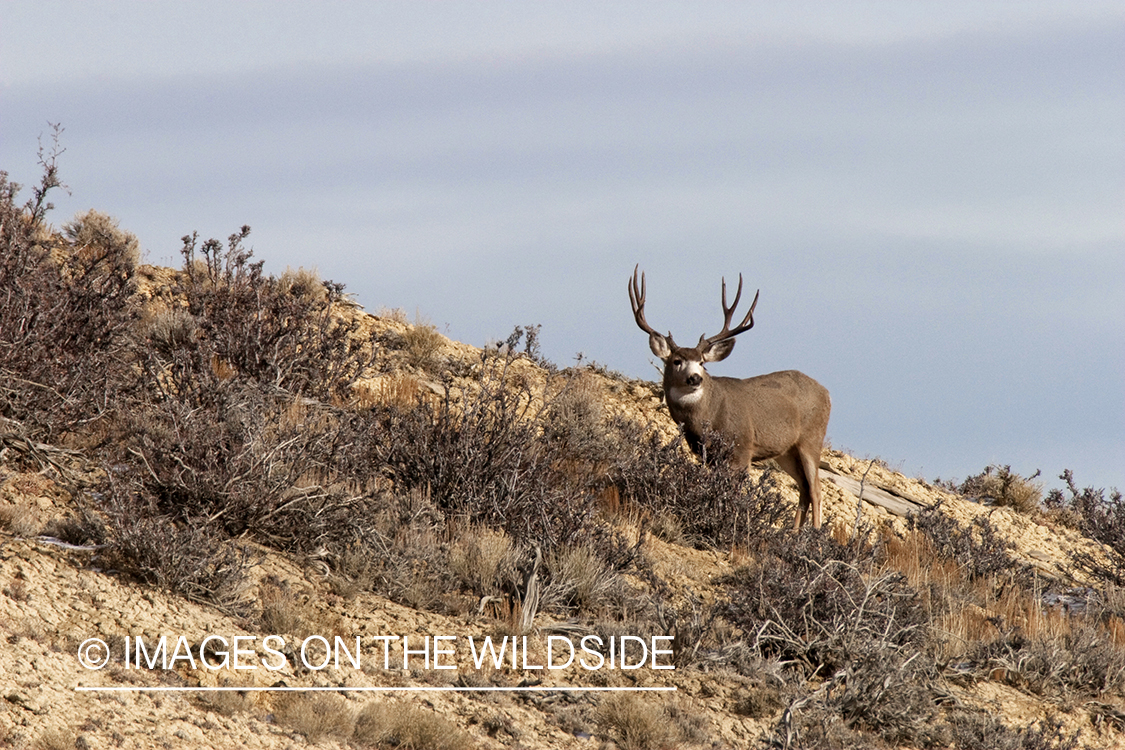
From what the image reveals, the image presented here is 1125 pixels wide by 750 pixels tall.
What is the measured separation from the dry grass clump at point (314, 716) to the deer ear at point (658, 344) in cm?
745

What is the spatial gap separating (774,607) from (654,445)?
143 inches

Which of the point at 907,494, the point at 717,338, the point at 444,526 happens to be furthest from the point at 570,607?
the point at 907,494

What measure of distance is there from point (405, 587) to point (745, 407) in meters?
5.99

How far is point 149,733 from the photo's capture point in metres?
5.89

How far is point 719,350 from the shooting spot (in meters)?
13.5

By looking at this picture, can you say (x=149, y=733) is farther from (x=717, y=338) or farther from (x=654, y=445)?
(x=717, y=338)

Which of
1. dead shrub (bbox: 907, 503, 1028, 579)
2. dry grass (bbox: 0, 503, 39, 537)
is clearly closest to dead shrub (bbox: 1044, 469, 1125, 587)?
dead shrub (bbox: 907, 503, 1028, 579)

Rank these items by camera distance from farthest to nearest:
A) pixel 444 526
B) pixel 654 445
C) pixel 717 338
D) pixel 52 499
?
pixel 717 338, pixel 654 445, pixel 444 526, pixel 52 499

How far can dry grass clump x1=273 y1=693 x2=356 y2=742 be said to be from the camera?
6.29 metres

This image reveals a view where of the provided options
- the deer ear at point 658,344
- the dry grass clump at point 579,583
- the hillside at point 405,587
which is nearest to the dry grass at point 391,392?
the hillside at point 405,587

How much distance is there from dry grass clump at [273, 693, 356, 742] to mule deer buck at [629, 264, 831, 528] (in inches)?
249

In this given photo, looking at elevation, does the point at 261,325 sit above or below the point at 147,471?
above

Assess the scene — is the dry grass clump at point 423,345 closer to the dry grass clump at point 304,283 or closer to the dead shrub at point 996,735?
the dry grass clump at point 304,283

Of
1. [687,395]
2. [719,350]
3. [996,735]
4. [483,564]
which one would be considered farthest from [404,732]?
[719,350]
